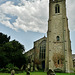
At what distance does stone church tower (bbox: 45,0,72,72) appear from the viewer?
29000 mm

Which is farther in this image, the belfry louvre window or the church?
the belfry louvre window

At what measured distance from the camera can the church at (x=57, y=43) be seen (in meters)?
29.1

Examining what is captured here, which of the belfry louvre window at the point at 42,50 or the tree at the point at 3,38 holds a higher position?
the tree at the point at 3,38

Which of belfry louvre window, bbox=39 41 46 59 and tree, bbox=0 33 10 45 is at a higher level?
tree, bbox=0 33 10 45

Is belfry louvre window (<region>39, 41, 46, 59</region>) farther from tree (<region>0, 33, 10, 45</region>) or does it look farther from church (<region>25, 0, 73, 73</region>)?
tree (<region>0, 33, 10, 45</region>)

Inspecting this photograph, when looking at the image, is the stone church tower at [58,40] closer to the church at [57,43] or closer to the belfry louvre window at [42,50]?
the church at [57,43]

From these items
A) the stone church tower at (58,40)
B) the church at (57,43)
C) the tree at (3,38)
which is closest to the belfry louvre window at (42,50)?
the church at (57,43)

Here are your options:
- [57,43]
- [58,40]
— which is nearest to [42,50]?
[57,43]

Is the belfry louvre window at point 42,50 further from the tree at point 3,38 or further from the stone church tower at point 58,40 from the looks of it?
the tree at point 3,38

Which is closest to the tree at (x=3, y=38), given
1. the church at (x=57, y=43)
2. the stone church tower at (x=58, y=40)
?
the church at (x=57, y=43)

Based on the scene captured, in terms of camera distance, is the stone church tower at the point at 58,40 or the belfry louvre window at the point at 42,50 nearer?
the stone church tower at the point at 58,40

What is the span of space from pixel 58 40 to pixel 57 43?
94 cm

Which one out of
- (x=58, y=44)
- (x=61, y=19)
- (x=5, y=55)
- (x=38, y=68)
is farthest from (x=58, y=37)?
(x=5, y=55)

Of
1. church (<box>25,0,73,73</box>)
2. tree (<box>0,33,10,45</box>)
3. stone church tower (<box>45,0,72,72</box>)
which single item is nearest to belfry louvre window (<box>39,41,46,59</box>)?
church (<box>25,0,73,73</box>)
